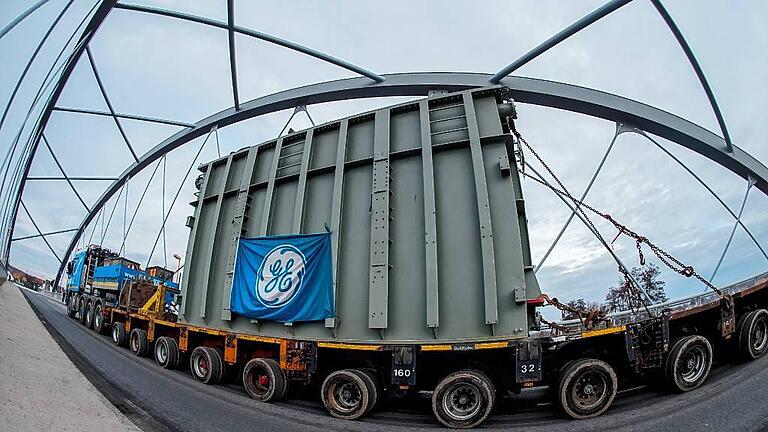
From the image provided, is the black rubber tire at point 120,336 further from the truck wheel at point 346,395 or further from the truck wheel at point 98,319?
the truck wheel at point 346,395

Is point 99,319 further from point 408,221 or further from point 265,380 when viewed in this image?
point 408,221

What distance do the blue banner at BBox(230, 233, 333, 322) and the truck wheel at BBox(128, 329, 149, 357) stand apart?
4.54 metres

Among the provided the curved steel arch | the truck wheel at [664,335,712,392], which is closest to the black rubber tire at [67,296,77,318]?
the curved steel arch

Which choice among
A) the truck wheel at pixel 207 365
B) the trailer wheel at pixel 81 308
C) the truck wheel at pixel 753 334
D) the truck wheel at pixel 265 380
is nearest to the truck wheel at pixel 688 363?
the truck wheel at pixel 753 334

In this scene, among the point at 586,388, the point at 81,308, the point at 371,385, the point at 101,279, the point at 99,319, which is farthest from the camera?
the point at 81,308

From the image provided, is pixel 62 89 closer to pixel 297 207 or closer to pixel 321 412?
pixel 297 207

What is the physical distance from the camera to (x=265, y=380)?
6.29 m

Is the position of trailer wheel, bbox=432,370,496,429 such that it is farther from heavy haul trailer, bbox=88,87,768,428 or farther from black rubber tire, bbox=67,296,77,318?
black rubber tire, bbox=67,296,77,318

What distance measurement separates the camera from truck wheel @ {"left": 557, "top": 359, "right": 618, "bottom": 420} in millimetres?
4629

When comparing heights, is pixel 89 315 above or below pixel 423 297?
below

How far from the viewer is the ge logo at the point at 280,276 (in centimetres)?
645

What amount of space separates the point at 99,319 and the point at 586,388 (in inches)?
638

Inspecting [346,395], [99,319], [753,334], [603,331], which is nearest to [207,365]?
[346,395]

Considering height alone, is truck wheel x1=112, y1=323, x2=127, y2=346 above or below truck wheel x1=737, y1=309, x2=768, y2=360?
below
